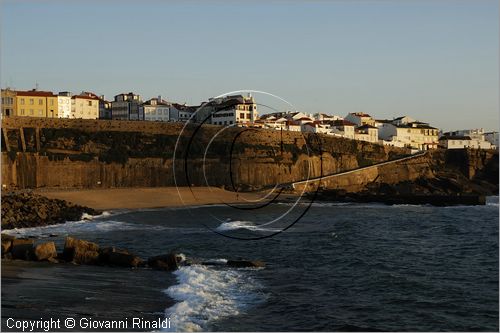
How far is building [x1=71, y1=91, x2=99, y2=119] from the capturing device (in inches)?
3477

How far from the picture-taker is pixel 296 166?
7306cm

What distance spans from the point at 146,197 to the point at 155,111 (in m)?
45.6

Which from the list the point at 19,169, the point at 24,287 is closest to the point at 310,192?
the point at 19,169

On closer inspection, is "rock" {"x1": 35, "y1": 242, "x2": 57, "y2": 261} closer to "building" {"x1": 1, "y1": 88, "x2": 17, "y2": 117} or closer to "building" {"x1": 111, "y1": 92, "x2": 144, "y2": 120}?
"building" {"x1": 1, "y1": 88, "x2": 17, "y2": 117}

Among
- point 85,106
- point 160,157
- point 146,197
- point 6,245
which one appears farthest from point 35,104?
point 6,245

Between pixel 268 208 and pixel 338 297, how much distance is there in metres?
37.2

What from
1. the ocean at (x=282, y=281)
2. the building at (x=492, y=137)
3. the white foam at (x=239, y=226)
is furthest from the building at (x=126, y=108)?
the building at (x=492, y=137)

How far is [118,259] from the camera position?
22312 millimetres

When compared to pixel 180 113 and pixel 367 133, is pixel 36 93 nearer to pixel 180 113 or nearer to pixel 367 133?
pixel 180 113

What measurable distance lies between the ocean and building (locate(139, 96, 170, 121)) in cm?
6220

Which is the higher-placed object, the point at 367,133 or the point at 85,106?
the point at 85,106

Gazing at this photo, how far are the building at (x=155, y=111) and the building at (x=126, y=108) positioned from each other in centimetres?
96

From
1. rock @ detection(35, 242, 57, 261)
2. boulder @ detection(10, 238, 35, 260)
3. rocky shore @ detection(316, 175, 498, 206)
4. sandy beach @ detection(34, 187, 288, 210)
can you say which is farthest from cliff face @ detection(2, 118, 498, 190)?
rock @ detection(35, 242, 57, 261)

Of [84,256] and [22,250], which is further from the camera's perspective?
[22,250]
